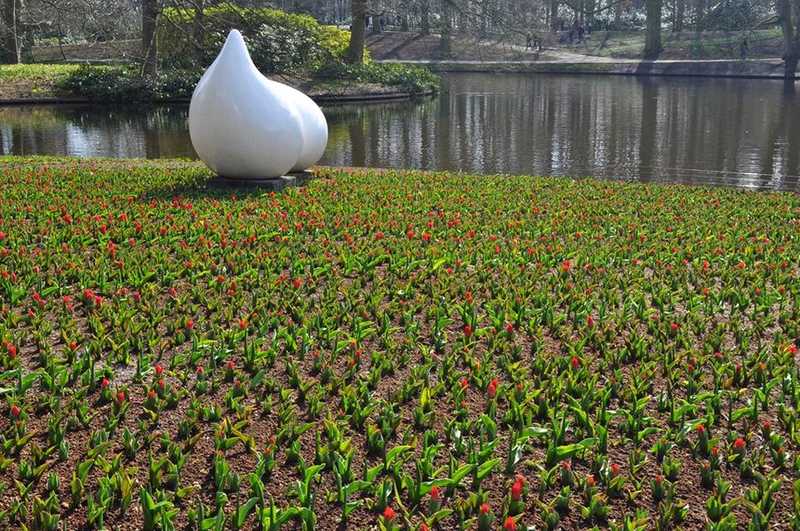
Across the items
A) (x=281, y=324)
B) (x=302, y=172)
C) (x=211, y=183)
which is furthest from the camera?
(x=302, y=172)

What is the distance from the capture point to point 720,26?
205 feet

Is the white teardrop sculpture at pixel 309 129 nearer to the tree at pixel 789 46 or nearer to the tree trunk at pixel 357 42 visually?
the tree trunk at pixel 357 42

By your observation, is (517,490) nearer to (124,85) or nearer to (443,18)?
(124,85)

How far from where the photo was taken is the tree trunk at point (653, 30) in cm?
5475

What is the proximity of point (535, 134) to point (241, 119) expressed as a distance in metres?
15.1

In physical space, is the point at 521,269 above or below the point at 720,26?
below

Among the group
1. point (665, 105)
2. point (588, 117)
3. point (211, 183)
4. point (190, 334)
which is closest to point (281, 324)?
point (190, 334)

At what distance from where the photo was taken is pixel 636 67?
50719mm

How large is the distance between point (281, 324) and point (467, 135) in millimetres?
18964

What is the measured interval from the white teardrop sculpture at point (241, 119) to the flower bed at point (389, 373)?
1.90m

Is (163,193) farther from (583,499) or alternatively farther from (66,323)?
(583,499)

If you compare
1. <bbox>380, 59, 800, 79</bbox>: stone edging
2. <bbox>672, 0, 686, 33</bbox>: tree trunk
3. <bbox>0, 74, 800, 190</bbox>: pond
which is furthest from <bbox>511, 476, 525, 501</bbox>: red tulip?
<bbox>672, 0, 686, 33</bbox>: tree trunk

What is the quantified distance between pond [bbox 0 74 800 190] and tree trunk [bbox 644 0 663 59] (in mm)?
18337

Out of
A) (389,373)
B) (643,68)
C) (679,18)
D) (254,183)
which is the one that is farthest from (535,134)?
(679,18)
